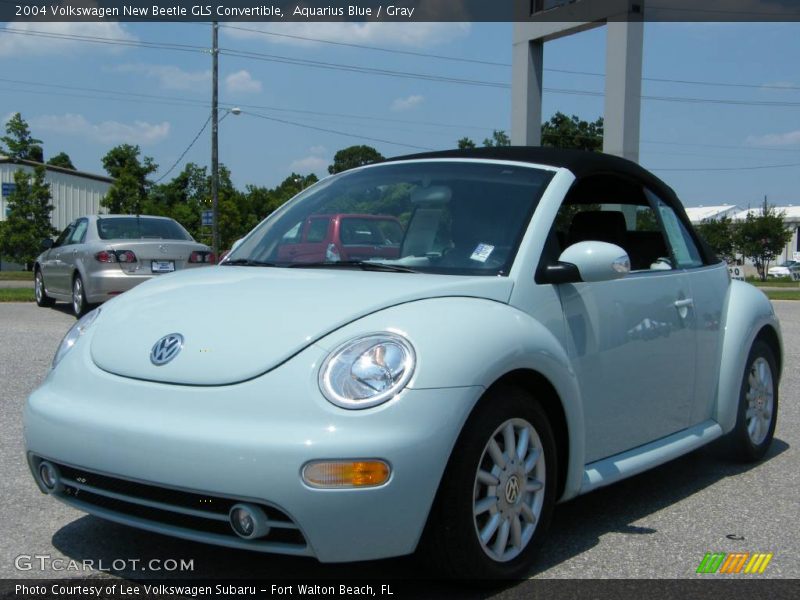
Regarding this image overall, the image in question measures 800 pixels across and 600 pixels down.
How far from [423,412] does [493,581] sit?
2.46 ft

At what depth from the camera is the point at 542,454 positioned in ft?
10.7

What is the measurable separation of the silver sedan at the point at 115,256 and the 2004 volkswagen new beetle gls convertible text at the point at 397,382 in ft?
28.6

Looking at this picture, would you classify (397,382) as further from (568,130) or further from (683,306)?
(568,130)

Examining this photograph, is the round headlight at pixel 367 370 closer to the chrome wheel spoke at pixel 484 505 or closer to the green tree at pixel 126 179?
the chrome wheel spoke at pixel 484 505

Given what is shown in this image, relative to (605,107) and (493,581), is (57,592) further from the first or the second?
(605,107)

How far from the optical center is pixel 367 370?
9.15ft

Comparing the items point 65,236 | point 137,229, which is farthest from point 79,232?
point 137,229

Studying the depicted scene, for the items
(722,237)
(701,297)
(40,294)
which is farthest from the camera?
(722,237)

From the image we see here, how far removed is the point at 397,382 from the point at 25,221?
42659 mm

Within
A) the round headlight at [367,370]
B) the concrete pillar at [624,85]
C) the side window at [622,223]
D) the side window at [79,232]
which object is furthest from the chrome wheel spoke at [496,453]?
the concrete pillar at [624,85]

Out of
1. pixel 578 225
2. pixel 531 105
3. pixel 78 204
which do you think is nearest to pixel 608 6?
pixel 531 105

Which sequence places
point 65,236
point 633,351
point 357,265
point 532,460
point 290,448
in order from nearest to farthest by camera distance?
point 290,448, point 532,460, point 357,265, point 633,351, point 65,236

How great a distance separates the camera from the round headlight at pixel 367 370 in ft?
8.96

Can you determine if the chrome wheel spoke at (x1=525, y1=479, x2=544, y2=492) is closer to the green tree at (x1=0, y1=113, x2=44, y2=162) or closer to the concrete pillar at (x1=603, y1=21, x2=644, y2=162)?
the concrete pillar at (x1=603, y1=21, x2=644, y2=162)
